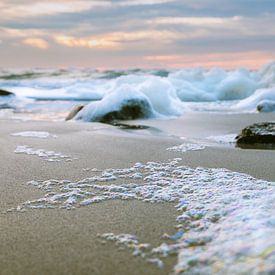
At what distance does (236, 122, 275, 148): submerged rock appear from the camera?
13.4 ft

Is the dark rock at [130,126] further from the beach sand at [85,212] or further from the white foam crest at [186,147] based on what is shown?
the white foam crest at [186,147]

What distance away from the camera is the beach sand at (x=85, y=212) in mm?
1555

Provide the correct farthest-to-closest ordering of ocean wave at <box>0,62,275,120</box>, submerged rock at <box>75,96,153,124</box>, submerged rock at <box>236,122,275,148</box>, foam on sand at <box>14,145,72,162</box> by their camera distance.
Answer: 1. ocean wave at <box>0,62,275,120</box>
2. submerged rock at <box>75,96,153,124</box>
3. submerged rock at <box>236,122,275,148</box>
4. foam on sand at <box>14,145,72,162</box>

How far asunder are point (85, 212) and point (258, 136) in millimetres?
2530

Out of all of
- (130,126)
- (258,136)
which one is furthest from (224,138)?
(130,126)

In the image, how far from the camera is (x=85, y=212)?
2.05 metres

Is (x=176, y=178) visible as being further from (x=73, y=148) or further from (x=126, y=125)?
(x=126, y=125)

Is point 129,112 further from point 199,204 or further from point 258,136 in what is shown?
point 199,204

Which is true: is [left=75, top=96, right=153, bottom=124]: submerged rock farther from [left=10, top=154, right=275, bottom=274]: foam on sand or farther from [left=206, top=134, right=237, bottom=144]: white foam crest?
[left=10, top=154, right=275, bottom=274]: foam on sand

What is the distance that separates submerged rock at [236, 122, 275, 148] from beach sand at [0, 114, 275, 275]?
28 centimetres

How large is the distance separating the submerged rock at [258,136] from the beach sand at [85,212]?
0.90 ft

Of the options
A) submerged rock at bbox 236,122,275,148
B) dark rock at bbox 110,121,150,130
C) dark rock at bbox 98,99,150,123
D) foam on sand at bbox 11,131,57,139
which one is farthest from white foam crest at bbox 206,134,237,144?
dark rock at bbox 98,99,150,123

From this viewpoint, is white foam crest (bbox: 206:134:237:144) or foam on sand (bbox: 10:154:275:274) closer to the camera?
foam on sand (bbox: 10:154:275:274)

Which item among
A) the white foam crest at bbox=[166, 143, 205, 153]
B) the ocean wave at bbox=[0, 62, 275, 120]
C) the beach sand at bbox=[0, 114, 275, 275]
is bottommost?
the beach sand at bbox=[0, 114, 275, 275]
